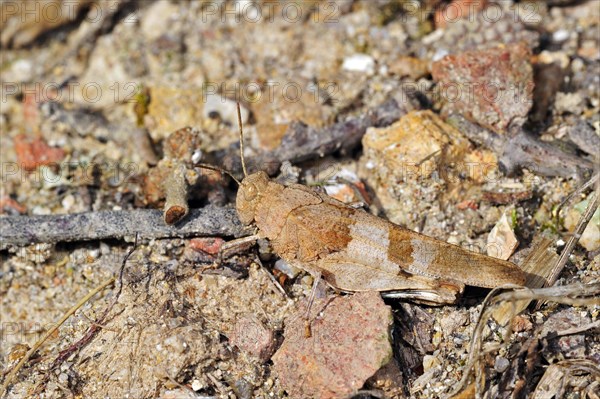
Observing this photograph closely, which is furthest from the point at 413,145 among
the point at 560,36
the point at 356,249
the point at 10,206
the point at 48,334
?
the point at 10,206

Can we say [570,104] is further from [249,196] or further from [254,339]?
[254,339]

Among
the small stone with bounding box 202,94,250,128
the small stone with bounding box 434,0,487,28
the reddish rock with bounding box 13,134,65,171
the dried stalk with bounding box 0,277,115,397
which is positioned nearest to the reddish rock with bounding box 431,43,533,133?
the small stone with bounding box 434,0,487,28

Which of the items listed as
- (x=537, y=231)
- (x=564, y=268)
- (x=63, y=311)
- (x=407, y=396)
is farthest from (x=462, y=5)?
(x=63, y=311)

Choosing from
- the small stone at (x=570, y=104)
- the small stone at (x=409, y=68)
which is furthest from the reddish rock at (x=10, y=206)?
the small stone at (x=570, y=104)

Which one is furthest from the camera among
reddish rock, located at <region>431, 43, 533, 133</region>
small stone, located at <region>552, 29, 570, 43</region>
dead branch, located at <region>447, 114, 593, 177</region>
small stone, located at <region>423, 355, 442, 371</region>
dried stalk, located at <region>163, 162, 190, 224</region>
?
small stone, located at <region>552, 29, 570, 43</region>

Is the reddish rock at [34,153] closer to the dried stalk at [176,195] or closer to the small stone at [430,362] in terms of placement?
the dried stalk at [176,195]

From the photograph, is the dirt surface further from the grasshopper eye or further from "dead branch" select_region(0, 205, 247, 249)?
the grasshopper eye
